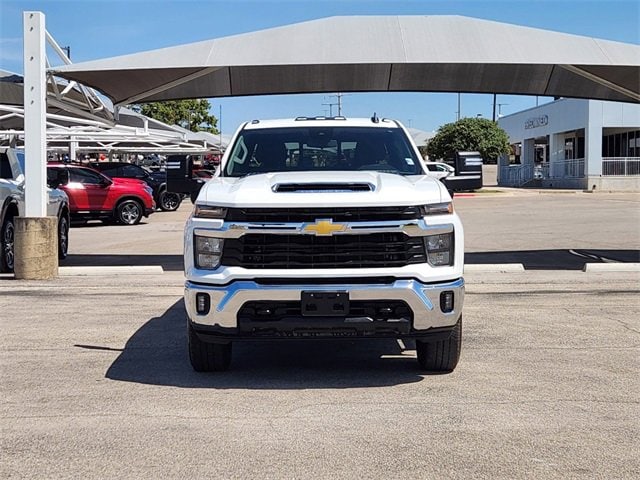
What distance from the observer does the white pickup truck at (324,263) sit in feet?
18.4

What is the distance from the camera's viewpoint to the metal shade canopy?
38.4 ft

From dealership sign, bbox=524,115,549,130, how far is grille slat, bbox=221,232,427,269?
56.2 m

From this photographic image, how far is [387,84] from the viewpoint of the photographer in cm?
1415

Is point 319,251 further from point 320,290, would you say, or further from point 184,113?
point 184,113

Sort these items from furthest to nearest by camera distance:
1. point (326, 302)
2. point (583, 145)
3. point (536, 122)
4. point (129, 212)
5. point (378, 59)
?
1. point (536, 122)
2. point (583, 145)
3. point (129, 212)
4. point (378, 59)
5. point (326, 302)

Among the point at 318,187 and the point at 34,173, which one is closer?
the point at 318,187

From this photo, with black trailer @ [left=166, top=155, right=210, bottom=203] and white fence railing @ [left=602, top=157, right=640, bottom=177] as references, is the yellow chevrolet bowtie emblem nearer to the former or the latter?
black trailer @ [left=166, top=155, right=210, bottom=203]

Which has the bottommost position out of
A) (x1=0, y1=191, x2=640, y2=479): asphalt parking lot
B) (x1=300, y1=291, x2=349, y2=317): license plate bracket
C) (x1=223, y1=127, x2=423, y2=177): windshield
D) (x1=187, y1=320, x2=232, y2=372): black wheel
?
(x1=0, y1=191, x2=640, y2=479): asphalt parking lot

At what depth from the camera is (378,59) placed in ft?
37.9

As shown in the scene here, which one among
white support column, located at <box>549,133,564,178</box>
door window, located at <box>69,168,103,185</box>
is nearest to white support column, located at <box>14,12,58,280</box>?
door window, located at <box>69,168,103,185</box>

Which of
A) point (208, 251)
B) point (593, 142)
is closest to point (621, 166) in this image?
point (593, 142)

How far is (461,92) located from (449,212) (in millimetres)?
8993

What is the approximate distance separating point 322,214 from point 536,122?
59.4 m

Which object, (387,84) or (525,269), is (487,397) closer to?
(525,269)
